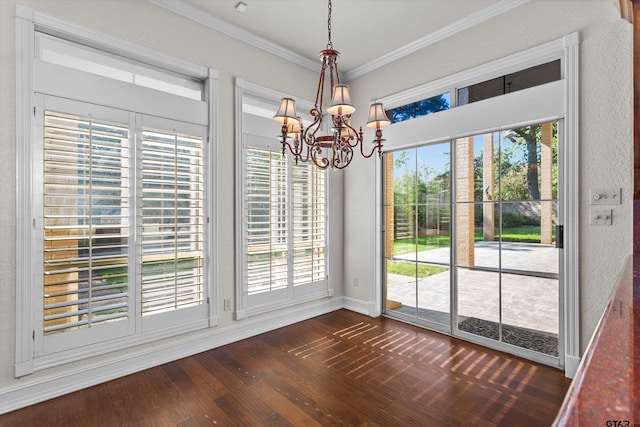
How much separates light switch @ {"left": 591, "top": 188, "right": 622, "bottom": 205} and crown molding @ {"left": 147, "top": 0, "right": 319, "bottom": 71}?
3153mm

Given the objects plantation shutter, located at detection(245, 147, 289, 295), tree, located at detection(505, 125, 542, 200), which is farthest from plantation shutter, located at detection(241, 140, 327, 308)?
tree, located at detection(505, 125, 542, 200)

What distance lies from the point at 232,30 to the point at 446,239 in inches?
120

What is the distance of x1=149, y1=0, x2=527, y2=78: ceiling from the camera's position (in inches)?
114

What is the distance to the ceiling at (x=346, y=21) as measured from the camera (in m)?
2.91

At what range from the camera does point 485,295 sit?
313cm

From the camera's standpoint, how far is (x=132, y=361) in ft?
8.79

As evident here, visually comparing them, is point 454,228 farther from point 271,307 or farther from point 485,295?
point 271,307

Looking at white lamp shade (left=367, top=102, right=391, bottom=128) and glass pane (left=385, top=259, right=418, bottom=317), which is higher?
white lamp shade (left=367, top=102, right=391, bottom=128)

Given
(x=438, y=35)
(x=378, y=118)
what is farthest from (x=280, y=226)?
(x=438, y=35)

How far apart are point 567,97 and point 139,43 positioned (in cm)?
352

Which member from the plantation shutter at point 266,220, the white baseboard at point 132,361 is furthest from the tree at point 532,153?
the white baseboard at point 132,361

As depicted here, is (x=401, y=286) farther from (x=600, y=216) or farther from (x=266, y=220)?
(x=600, y=216)

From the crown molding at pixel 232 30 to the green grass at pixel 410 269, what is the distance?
263cm

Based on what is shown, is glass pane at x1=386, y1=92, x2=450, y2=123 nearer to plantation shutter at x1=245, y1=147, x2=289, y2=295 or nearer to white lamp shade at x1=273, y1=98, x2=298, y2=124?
plantation shutter at x1=245, y1=147, x2=289, y2=295
